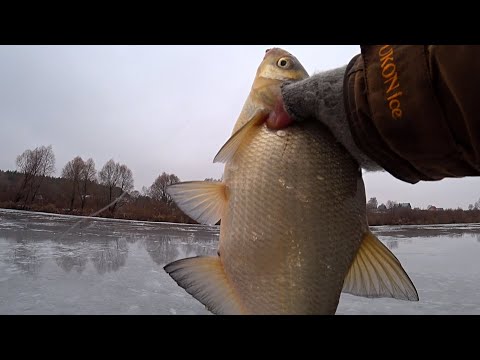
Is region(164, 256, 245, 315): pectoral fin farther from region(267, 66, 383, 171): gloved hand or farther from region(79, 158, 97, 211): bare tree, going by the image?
region(79, 158, 97, 211): bare tree

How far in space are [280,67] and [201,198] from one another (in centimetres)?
72

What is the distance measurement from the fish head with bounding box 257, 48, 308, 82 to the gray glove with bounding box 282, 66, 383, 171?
29 centimetres

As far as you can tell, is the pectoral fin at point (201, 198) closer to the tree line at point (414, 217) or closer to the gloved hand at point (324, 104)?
the gloved hand at point (324, 104)

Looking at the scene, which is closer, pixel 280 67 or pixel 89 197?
pixel 280 67

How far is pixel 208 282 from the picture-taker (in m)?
1.43

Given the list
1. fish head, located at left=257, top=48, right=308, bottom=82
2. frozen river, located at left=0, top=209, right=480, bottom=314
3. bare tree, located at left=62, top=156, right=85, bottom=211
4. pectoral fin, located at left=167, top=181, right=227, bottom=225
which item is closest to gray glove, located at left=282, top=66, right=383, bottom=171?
fish head, located at left=257, top=48, right=308, bottom=82

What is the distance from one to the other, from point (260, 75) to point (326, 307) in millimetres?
1063

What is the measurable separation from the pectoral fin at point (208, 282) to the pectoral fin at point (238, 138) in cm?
44

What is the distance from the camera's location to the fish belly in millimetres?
1315

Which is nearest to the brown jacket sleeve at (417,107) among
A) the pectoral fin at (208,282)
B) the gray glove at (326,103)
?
the gray glove at (326,103)

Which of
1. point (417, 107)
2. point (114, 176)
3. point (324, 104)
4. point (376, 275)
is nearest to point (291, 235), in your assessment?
point (376, 275)

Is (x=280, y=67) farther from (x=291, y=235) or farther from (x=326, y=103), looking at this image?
(x=291, y=235)
